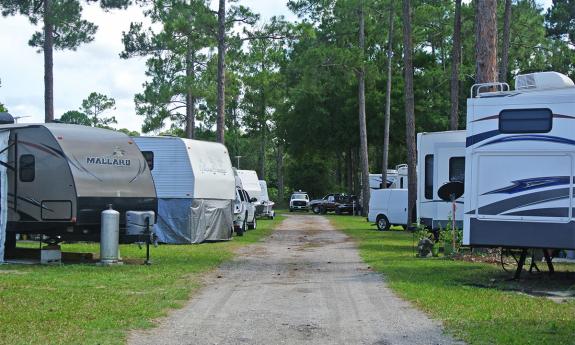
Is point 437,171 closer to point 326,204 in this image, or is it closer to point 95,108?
point 326,204

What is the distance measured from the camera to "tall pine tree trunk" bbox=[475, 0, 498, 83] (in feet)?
57.6

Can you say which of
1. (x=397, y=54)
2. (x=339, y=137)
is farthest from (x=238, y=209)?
(x=339, y=137)

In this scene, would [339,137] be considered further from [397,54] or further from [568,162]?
[568,162]

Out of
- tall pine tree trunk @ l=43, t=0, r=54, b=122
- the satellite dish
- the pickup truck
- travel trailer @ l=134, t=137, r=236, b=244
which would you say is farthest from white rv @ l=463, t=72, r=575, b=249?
the pickup truck

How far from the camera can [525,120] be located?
41.0ft

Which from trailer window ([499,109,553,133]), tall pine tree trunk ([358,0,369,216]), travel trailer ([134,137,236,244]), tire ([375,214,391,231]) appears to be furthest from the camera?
tall pine tree trunk ([358,0,369,216])

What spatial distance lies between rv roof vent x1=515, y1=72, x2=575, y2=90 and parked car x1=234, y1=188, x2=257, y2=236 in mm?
14937

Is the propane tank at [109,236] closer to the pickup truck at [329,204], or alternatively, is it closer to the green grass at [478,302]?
the green grass at [478,302]

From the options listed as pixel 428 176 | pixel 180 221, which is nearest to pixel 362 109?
pixel 428 176

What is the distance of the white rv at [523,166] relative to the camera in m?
12.1

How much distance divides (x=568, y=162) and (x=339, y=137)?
46596 mm

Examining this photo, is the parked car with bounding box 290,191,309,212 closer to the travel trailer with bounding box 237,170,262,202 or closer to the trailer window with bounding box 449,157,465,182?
the travel trailer with bounding box 237,170,262,202

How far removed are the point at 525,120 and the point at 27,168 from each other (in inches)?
382

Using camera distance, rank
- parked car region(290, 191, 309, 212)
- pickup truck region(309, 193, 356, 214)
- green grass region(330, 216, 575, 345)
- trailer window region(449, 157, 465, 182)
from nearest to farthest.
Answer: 1. green grass region(330, 216, 575, 345)
2. trailer window region(449, 157, 465, 182)
3. pickup truck region(309, 193, 356, 214)
4. parked car region(290, 191, 309, 212)
